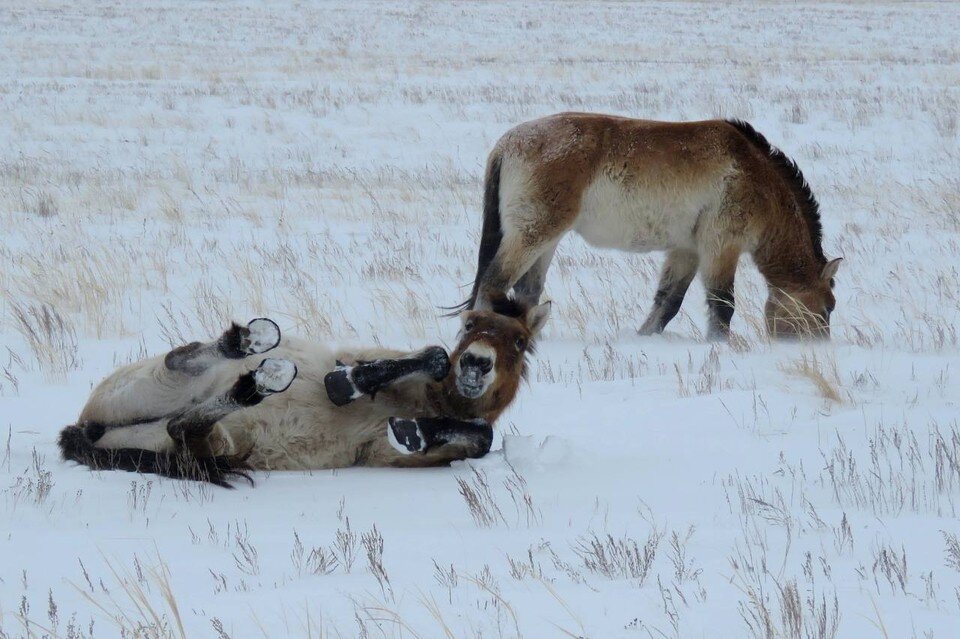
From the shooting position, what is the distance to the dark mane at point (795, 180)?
8.06 metres

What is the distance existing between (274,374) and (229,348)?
538mm

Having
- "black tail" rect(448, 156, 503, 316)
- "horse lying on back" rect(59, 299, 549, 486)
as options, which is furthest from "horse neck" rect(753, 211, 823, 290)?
"horse lying on back" rect(59, 299, 549, 486)

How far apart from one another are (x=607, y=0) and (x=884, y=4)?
15746mm

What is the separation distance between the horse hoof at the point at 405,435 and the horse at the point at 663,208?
3.25 meters

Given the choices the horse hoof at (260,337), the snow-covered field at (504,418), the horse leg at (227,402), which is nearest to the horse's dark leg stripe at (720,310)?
the snow-covered field at (504,418)

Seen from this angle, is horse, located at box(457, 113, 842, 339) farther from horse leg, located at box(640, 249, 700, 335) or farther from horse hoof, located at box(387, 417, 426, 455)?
horse hoof, located at box(387, 417, 426, 455)

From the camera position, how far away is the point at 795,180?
8.13m

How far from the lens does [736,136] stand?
7.97m

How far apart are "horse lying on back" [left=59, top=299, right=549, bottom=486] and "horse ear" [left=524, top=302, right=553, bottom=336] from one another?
0.82 feet

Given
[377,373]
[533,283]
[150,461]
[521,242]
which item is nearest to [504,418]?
[377,373]

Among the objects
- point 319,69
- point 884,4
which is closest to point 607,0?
point 884,4

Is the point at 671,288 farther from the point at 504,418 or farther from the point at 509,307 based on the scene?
the point at 509,307

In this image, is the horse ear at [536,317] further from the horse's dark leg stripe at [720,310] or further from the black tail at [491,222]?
the horse's dark leg stripe at [720,310]

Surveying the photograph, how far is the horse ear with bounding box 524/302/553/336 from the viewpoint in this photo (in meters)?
4.99
